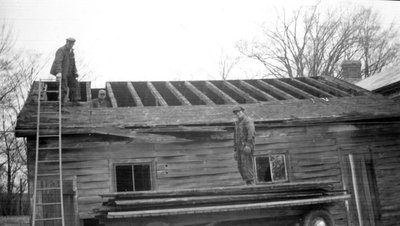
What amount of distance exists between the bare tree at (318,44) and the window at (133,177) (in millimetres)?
2470

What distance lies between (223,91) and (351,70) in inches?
99.9

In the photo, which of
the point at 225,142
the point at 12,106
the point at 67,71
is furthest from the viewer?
the point at 225,142

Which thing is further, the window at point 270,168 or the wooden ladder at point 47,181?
the window at point 270,168

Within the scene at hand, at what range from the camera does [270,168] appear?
790cm

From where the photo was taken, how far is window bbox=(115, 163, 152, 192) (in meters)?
7.45

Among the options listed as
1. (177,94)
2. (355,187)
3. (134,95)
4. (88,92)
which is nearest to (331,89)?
(355,187)

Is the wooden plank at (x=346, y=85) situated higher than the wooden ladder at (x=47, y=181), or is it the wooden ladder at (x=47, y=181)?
the wooden plank at (x=346, y=85)

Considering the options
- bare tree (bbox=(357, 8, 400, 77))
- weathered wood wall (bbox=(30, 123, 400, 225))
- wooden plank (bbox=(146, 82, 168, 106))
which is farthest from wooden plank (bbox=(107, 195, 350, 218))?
bare tree (bbox=(357, 8, 400, 77))

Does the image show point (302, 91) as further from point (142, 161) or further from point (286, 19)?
point (142, 161)

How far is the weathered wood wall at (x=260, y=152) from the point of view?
24.0ft

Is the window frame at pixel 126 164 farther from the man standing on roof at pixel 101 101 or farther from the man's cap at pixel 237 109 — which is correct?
the man's cap at pixel 237 109

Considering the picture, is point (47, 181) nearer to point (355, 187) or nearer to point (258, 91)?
point (258, 91)

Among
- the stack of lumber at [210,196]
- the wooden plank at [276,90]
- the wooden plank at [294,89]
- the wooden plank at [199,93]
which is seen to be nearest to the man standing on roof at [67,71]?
the wooden plank at [199,93]

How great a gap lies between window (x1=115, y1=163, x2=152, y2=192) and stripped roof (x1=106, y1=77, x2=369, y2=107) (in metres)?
1.04
